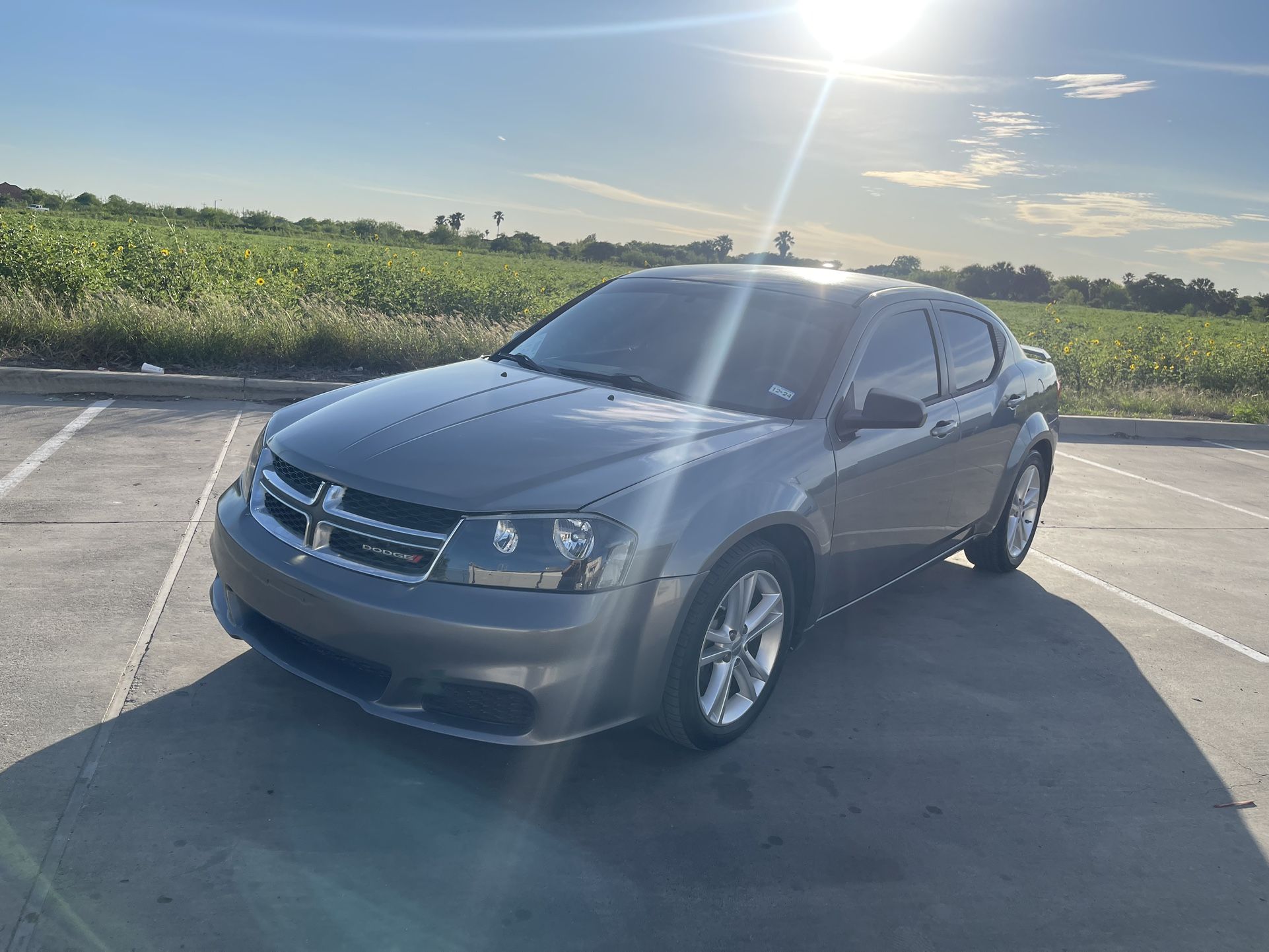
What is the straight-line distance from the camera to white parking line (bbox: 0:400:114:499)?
5.97 metres

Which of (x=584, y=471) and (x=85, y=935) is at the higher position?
(x=584, y=471)

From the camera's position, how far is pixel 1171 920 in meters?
2.85

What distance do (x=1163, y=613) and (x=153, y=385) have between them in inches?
320

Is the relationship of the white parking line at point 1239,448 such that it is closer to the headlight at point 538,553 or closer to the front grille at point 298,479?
the headlight at point 538,553

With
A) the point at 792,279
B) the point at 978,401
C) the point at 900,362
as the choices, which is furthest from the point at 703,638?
the point at 978,401

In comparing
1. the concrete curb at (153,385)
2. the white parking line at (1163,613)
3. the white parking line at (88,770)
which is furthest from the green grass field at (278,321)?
the white parking line at (1163,613)

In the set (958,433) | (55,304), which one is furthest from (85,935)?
(55,304)

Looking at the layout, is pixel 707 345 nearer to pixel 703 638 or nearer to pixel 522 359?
pixel 522 359

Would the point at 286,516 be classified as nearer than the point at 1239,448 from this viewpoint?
Yes

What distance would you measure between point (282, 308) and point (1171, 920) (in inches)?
411

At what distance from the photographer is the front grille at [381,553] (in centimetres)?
293

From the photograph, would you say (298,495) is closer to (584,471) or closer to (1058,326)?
(584,471)

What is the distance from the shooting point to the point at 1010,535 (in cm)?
580

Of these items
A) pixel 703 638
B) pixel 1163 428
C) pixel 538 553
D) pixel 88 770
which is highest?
pixel 538 553
